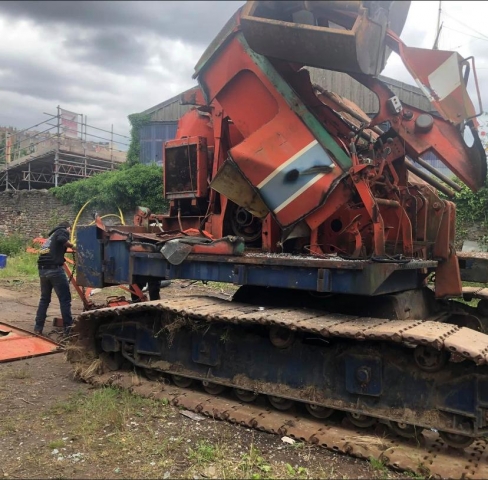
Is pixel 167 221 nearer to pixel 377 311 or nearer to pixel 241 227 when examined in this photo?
pixel 241 227

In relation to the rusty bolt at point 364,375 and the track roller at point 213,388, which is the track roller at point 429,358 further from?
the track roller at point 213,388

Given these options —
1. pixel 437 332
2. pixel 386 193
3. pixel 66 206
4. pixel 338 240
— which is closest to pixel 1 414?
pixel 338 240

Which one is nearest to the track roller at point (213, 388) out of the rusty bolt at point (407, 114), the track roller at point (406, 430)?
the track roller at point (406, 430)

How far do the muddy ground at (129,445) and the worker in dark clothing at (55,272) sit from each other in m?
2.28

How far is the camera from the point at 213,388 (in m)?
4.88

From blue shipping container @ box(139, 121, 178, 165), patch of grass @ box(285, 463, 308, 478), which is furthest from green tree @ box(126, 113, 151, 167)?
patch of grass @ box(285, 463, 308, 478)

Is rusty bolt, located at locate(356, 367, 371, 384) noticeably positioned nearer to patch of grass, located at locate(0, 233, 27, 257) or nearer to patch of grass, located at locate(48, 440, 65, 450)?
patch of grass, located at locate(48, 440, 65, 450)

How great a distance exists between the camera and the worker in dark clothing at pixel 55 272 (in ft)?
24.3

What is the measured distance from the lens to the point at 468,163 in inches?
186

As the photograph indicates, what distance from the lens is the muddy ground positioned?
11.5 ft

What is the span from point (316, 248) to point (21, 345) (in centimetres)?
404

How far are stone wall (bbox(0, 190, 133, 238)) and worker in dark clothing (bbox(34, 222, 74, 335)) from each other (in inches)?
641

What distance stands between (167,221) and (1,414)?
2750 mm

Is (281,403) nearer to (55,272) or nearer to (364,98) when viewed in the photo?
(55,272)
